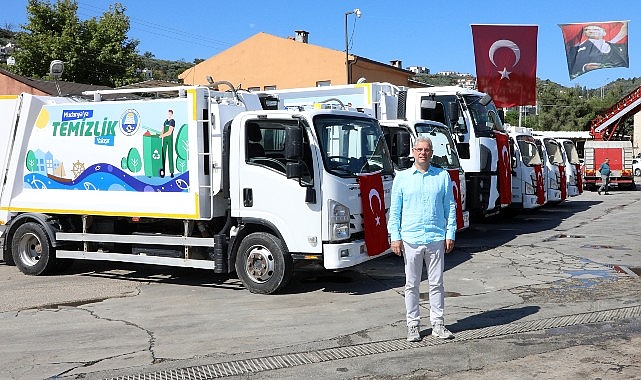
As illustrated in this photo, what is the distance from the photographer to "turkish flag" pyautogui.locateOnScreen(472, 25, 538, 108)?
22656mm

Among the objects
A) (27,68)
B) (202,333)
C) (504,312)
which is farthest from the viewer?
(27,68)

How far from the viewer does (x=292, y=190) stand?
8938 mm

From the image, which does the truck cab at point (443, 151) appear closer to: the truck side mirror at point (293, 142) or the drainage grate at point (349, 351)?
the truck side mirror at point (293, 142)

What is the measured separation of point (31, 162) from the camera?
11227 millimetres

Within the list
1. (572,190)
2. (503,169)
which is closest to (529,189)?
(503,169)

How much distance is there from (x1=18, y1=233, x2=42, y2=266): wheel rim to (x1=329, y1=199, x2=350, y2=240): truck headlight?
5.33 metres

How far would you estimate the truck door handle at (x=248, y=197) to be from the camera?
9.25 meters

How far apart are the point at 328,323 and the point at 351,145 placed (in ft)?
8.76

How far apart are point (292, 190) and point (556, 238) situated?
8252 mm

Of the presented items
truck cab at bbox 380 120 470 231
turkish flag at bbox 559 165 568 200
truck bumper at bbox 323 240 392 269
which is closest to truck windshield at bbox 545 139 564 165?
turkish flag at bbox 559 165 568 200

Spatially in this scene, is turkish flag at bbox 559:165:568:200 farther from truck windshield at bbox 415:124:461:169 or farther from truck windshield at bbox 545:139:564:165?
truck windshield at bbox 415:124:461:169

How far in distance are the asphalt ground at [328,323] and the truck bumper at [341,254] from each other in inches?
19.8

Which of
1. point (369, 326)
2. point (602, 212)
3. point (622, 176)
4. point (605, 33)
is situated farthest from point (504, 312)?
point (622, 176)

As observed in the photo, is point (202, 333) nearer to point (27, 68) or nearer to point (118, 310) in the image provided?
point (118, 310)
